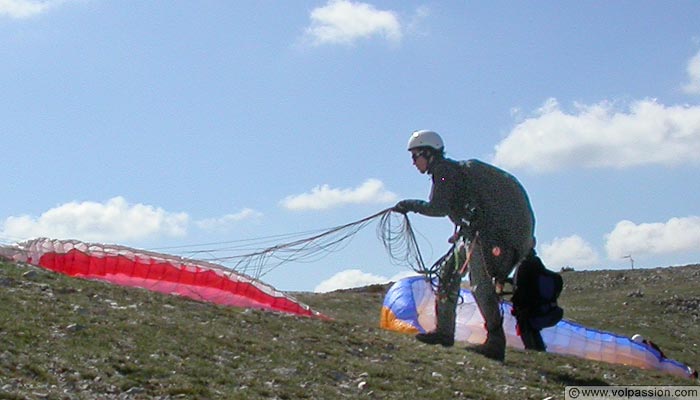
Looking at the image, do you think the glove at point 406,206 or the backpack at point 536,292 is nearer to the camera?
the glove at point 406,206

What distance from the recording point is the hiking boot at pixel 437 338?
1491 cm

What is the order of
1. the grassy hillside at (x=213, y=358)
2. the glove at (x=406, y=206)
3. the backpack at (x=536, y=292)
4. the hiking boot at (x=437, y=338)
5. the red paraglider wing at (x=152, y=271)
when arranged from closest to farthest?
1. the grassy hillside at (x=213, y=358)
2. the glove at (x=406, y=206)
3. the backpack at (x=536, y=292)
4. the hiking boot at (x=437, y=338)
5. the red paraglider wing at (x=152, y=271)

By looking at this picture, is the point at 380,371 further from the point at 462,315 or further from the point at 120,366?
the point at 462,315

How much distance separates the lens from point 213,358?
11.7 metres

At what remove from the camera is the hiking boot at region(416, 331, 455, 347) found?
14.9 metres

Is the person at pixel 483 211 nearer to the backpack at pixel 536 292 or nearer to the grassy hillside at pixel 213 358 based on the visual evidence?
the backpack at pixel 536 292

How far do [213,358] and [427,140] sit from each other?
4.36 meters

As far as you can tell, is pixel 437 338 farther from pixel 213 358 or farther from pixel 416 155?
pixel 213 358

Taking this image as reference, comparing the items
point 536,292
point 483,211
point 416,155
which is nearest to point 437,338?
point 536,292

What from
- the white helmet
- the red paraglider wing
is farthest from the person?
the red paraglider wing

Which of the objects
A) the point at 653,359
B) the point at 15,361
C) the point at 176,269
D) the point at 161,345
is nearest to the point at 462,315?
the point at 653,359

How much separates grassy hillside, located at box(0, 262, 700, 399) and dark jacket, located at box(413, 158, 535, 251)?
1664mm

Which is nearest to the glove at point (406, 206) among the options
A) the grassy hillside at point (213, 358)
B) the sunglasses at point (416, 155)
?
the sunglasses at point (416, 155)

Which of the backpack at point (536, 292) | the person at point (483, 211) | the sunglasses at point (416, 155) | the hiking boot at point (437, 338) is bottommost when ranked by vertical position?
the hiking boot at point (437, 338)
